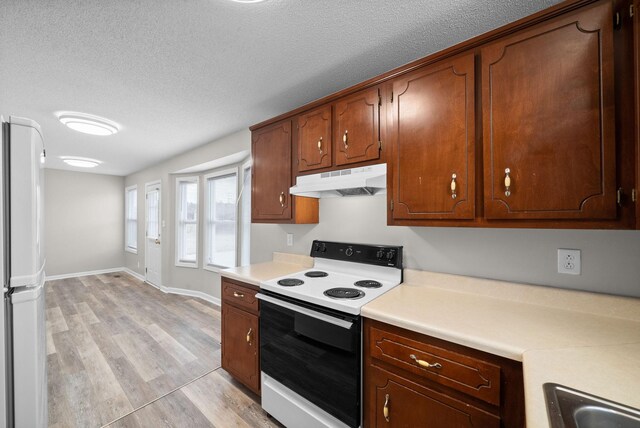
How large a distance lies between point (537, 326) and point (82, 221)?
25.6 feet

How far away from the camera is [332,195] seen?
2162mm

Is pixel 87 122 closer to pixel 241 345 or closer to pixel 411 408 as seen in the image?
pixel 241 345

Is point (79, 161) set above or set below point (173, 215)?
above

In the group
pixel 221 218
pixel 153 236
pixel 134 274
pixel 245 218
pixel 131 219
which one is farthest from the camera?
pixel 131 219

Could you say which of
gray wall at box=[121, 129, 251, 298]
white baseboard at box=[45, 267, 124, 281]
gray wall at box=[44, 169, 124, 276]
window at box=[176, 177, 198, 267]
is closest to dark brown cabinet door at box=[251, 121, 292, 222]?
gray wall at box=[121, 129, 251, 298]

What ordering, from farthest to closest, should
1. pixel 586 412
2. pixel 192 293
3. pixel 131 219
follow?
pixel 131 219 → pixel 192 293 → pixel 586 412

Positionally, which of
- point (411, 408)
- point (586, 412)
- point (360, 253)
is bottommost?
point (411, 408)

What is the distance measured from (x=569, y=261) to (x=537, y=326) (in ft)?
1.49

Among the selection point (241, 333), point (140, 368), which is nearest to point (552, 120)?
point (241, 333)

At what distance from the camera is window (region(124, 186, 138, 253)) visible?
19.2 feet

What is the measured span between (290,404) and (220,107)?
2430 millimetres

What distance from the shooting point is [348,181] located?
5.31 feet

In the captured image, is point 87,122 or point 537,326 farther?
point 87,122

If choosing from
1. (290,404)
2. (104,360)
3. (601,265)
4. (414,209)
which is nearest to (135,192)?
(104,360)
